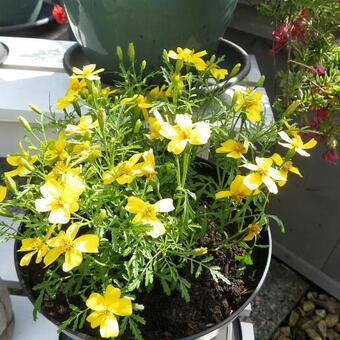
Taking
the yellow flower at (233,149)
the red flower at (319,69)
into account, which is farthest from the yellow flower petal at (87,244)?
the red flower at (319,69)

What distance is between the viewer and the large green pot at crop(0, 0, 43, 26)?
4.09 ft

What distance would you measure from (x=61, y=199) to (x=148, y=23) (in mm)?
471

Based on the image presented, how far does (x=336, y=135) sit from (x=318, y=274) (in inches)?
29.5

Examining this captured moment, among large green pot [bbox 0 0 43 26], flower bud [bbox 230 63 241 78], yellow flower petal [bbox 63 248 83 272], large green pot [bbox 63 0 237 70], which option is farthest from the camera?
large green pot [bbox 0 0 43 26]

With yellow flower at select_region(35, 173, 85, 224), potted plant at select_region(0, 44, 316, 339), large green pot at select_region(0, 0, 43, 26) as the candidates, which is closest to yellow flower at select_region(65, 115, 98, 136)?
potted plant at select_region(0, 44, 316, 339)

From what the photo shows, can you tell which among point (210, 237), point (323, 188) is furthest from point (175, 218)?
point (323, 188)

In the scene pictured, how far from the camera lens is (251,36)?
152 cm

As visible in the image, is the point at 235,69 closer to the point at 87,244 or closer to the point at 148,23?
the point at 148,23

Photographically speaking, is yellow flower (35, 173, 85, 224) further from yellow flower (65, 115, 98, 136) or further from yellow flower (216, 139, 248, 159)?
yellow flower (216, 139, 248, 159)

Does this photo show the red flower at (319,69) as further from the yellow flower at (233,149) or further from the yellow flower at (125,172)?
the yellow flower at (125,172)

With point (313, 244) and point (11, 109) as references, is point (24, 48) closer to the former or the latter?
point (11, 109)

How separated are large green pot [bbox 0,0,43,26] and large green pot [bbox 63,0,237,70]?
18.6 inches

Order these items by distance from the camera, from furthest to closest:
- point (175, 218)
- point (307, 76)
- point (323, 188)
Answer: point (323, 188)
point (307, 76)
point (175, 218)

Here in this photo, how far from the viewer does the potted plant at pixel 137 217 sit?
1.69ft
